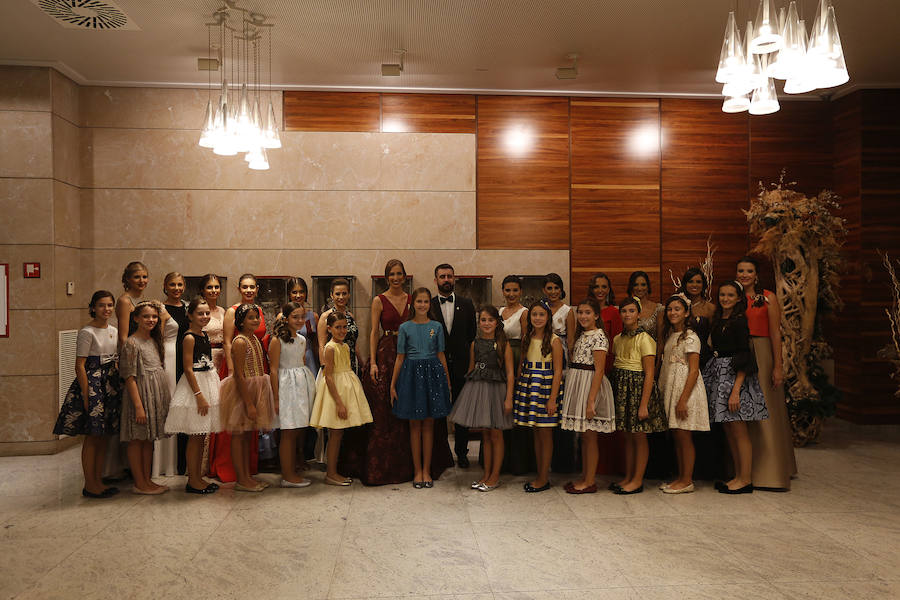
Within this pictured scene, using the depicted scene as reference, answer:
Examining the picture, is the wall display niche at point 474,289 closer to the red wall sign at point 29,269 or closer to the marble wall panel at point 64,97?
the red wall sign at point 29,269

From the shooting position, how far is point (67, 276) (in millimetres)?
5812

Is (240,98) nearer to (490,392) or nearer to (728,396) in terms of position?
(490,392)

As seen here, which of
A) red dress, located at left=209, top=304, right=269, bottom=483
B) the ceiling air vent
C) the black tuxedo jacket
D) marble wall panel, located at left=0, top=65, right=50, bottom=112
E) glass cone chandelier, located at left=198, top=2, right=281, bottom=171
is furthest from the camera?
marble wall panel, located at left=0, top=65, right=50, bottom=112

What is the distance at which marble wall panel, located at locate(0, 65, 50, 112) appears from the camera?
5.56 m

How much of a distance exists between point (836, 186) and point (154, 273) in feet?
24.0

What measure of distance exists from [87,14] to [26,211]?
2.03 metres

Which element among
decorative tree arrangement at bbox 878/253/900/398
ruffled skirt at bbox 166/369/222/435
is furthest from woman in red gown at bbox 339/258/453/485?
decorative tree arrangement at bbox 878/253/900/398

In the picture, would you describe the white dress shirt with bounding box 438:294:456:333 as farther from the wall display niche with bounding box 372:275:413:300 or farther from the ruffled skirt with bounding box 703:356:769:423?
the ruffled skirt with bounding box 703:356:769:423

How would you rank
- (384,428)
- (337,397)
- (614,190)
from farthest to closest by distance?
(614,190)
(384,428)
(337,397)

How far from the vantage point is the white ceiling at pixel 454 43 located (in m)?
4.61

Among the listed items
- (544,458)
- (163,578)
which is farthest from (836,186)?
(163,578)

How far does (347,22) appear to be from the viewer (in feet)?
15.8

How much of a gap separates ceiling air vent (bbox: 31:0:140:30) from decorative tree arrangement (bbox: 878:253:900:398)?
6.97m

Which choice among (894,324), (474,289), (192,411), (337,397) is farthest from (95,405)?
(894,324)
